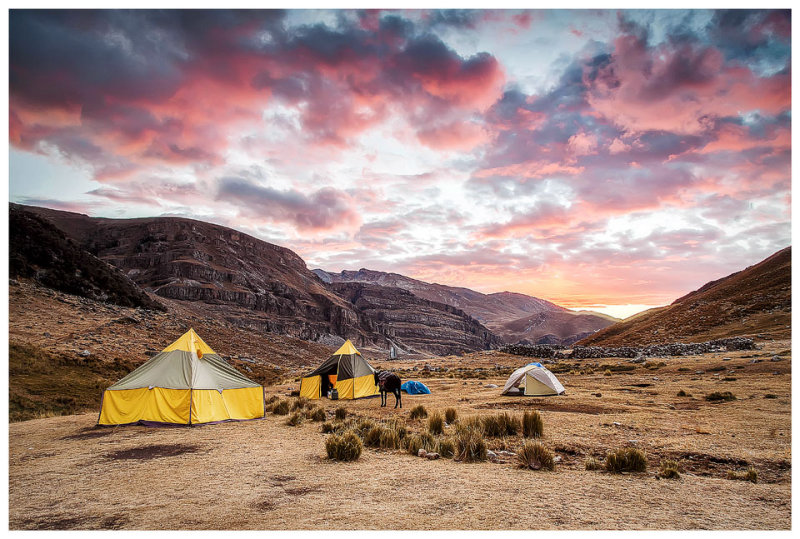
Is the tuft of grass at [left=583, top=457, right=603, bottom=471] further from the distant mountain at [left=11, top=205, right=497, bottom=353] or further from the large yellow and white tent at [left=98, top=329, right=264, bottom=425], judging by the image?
the distant mountain at [left=11, top=205, right=497, bottom=353]

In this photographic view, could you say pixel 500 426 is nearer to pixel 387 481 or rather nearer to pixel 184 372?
pixel 387 481

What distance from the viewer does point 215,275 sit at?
148 meters

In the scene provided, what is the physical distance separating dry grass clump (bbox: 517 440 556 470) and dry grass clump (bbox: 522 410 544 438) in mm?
3190

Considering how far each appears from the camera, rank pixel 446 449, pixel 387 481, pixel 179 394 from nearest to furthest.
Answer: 1. pixel 387 481
2. pixel 446 449
3. pixel 179 394

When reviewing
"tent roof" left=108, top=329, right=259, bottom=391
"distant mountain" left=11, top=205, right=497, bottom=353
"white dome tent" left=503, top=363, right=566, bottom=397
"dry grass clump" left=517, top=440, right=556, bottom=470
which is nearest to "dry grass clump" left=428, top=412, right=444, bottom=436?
"dry grass clump" left=517, top=440, right=556, bottom=470

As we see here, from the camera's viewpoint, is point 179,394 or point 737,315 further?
point 737,315

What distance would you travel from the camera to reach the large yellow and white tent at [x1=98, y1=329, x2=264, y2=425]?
1475cm

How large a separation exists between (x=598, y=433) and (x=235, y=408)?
13.4 meters

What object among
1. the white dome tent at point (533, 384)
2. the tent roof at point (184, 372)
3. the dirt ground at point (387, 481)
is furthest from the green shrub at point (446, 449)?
the white dome tent at point (533, 384)

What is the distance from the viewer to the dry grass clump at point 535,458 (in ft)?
27.2

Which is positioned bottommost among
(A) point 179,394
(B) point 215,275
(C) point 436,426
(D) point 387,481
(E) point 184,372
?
(C) point 436,426

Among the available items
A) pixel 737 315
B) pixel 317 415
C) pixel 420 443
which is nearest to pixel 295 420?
pixel 317 415

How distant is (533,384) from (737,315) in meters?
51.7

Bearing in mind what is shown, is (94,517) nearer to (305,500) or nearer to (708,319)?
(305,500)
